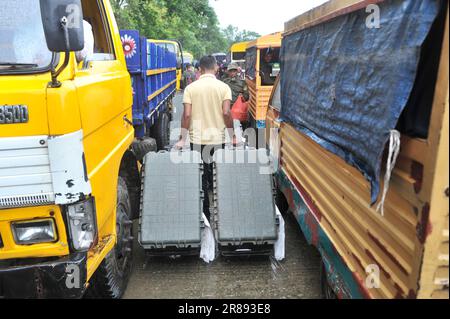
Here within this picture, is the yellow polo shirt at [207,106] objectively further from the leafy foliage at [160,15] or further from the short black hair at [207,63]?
the leafy foliage at [160,15]

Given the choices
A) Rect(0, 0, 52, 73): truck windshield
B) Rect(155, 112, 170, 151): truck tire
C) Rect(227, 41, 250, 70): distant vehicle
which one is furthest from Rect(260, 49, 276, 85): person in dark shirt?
Rect(227, 41, 250, 70): distant vehicle

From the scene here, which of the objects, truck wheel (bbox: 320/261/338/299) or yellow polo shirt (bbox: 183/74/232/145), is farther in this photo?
yellow polo shirt (bbox: 183/74/232/145)

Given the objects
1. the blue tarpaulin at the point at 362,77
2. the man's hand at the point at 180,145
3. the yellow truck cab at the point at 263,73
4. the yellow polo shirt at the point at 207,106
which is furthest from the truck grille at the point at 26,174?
the yellow truck cab at the point at 263,73

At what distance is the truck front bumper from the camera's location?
216 centimetres

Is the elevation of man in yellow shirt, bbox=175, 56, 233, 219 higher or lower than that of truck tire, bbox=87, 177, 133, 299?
higher

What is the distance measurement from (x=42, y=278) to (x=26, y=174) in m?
0.60

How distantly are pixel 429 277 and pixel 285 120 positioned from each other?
2826 millimetres

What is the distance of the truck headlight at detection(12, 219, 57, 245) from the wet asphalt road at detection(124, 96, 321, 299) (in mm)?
1294

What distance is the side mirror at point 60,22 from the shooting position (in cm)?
193

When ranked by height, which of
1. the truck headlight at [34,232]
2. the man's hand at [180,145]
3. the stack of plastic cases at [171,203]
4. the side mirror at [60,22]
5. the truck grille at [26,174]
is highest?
the side mirror at [60,22]

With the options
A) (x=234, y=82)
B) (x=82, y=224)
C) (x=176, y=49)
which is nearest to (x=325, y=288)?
(x=82, y=224)

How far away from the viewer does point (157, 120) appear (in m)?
7.46

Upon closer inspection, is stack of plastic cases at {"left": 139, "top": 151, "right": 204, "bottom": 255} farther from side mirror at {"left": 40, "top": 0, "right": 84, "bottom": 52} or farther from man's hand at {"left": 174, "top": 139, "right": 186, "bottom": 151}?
side mirror at {"left": 40, "top": 0, "right": 84, "bottom": 52}

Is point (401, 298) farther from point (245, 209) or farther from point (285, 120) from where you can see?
point (285, 120)
